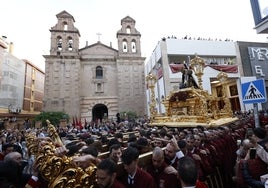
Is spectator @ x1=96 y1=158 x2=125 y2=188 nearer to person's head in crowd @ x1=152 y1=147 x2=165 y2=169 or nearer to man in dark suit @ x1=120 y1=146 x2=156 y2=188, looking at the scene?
man in dark suit @ x1=120 y1=146 x2=156 y2=188

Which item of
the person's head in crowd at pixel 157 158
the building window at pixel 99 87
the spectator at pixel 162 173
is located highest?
the building window at pixel 99 87

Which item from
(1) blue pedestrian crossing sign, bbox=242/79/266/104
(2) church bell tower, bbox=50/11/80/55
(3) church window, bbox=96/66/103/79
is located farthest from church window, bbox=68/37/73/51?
(1) blue pedestrian crossing sign, bbox=242/79/266/104

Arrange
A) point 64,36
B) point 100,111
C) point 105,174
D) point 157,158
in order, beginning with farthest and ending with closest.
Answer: point 100,111 → point 64,36 → point 157,158 → point 105,174

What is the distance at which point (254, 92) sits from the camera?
4.92 metres

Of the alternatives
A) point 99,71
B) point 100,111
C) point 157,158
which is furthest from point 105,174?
point 100,111

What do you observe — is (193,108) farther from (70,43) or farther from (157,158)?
(70,43)

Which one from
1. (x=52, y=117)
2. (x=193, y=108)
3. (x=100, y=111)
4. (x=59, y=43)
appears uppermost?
(x=59, y=43)

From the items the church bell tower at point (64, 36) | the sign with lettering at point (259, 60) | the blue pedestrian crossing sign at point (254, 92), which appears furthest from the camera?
the church bell tower at point (64, 36)

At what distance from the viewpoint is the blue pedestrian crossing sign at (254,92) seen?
472 centimetres

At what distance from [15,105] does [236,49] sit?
33.4 metres

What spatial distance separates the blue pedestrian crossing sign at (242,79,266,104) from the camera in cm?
472

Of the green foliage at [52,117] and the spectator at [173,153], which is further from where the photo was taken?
the green foliage at [52,117]

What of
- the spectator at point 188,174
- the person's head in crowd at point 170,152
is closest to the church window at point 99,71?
the person's head in crowd at point 170,152

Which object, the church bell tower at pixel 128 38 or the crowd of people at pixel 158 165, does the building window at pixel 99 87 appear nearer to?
the church bell tower at pixel 128 38
